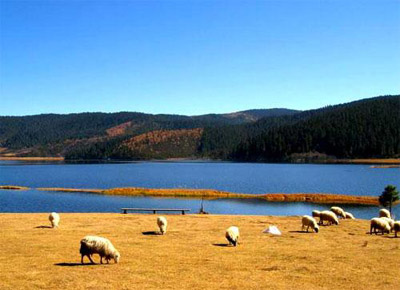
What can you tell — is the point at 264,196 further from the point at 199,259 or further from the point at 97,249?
the point at 97,249

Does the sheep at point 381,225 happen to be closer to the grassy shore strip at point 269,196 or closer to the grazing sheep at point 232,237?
the grazing sheep at point 232,237

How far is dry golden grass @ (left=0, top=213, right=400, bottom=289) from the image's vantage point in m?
19.5

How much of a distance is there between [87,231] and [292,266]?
19469mm

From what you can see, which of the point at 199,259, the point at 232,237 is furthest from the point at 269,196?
the point at 199,259

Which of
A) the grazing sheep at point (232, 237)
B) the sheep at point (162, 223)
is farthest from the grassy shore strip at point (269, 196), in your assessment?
the grazing sheep at point (232, 237)

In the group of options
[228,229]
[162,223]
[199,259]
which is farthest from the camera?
[162,223]

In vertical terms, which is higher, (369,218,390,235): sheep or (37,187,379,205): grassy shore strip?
(369,218,390,235): sheep

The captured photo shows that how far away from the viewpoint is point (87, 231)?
3600cm

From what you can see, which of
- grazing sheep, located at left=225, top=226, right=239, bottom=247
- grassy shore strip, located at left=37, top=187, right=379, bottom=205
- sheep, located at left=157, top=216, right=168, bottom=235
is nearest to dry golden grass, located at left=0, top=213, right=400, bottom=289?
sheep, located at left=157, top=216, right=168, bottom=235

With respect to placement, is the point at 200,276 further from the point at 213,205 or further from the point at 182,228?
the point at 213,205

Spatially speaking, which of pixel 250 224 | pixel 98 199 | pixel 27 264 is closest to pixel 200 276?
pixel 27 264

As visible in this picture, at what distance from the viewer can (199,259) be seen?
24766 millimetres

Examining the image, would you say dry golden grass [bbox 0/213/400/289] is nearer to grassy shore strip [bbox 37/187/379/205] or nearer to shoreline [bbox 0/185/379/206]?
shoreline [bbox 0/185/379/206]

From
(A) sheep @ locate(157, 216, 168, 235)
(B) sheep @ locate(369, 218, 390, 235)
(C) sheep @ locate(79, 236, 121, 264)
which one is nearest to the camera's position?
(C) sheep @ locate(79, 236, 121, 264)
